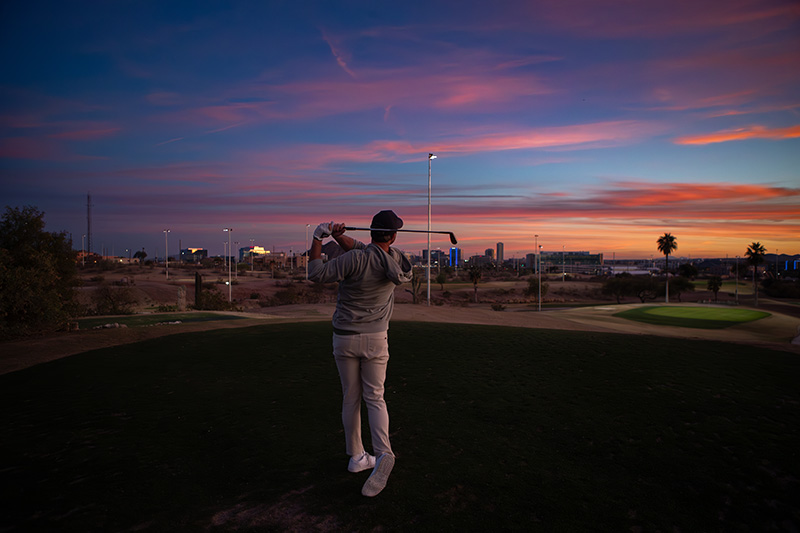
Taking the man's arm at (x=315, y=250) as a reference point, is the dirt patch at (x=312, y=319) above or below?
below

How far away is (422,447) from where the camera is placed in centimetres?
591

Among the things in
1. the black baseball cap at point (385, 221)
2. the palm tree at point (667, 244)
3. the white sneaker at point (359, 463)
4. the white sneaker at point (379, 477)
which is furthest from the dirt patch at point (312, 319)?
the palm tree at point (667, 244)

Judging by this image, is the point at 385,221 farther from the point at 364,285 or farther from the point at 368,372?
the point at 368,372

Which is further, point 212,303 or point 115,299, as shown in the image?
point 212,303

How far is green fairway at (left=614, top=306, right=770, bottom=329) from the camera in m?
43.3

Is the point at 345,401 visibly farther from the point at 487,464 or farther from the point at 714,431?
the point at 714,431

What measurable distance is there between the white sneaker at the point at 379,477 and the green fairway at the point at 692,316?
148ft

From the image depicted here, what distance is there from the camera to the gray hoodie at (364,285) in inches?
182

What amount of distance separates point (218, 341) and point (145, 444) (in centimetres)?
889

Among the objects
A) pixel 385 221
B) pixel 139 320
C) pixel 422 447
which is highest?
pixel 385 221

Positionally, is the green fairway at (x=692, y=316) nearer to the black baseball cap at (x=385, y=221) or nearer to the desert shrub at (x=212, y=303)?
the desert shrub at (x=212, y=303)

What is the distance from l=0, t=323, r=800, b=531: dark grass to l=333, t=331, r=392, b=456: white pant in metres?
0.63

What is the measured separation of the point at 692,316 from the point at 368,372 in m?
53.3

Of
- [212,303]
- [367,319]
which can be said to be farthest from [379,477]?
[212,303]
